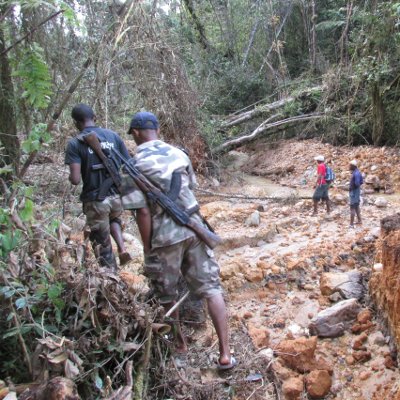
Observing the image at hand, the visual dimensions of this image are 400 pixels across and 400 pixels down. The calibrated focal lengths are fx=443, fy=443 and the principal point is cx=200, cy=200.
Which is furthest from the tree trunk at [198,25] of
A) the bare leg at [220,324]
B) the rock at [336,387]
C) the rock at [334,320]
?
the rock at [336,387]

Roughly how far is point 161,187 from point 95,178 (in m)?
0.97

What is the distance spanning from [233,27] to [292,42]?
214 centimetres

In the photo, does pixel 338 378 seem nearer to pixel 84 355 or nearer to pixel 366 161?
pixel 84 355

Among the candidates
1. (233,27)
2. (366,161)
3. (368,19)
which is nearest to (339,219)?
(366,161)

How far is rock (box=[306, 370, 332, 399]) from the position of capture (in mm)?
2910

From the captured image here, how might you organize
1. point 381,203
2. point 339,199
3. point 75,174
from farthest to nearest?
point 339,199 → point 381,203 → point 75,174

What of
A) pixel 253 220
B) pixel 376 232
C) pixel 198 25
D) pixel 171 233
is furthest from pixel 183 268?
pixel 198 25

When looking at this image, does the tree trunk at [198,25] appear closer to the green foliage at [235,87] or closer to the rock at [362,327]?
the green foliage at [235,87]

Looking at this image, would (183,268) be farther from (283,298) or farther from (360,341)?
(283,298)

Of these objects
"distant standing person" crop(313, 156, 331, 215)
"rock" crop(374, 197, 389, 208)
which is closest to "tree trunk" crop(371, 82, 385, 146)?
"rock" crop(374, 197, 389, 208)

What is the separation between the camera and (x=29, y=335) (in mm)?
1920

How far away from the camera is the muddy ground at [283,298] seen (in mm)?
2578

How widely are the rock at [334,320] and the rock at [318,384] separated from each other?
534 mm

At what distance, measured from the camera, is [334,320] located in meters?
3.51
